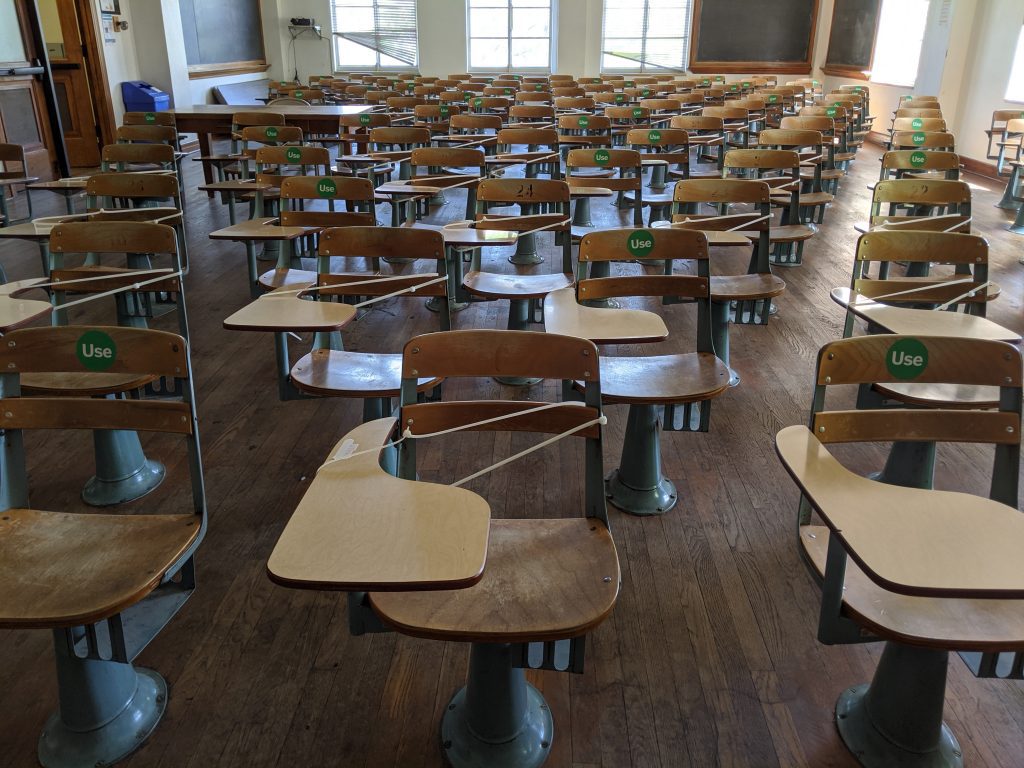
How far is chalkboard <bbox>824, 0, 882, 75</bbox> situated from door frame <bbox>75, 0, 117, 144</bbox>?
11607mm

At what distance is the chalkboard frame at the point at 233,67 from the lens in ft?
39.0

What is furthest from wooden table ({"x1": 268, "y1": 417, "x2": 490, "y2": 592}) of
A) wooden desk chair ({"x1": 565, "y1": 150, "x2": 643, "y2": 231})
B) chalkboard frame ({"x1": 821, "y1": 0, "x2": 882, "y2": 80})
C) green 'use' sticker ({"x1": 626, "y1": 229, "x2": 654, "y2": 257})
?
chalkboard frame ({"x1": 821, "y1": 0, "x2": 882, "y2": 80})

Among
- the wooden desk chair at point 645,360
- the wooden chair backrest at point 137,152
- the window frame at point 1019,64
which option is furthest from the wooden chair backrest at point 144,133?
the window frame at point 1019,64

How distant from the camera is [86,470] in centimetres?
286

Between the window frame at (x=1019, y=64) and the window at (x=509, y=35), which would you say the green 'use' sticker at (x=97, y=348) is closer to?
the window frame at (x=1019, y=64)

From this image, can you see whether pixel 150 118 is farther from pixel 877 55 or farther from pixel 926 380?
pixel 877 55

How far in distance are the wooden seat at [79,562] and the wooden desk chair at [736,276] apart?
2232 millimetres

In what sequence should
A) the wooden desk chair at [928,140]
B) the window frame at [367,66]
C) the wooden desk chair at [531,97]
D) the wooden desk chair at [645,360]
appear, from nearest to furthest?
1. the wooden desk chair at [645,360]
2. the wooden desk chair at [928,140]
3. the wooden desk chair at [531,97]
4. the window frame at [367,66]

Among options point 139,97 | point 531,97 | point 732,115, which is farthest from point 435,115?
point 139,97

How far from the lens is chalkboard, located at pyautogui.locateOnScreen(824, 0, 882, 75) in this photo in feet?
44.0

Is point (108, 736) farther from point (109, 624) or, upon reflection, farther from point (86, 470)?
point (86, 470)

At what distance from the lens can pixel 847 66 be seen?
1423cm

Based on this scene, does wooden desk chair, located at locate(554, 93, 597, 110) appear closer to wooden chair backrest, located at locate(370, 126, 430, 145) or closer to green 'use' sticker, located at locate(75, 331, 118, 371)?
wooden chair backrest, located at locate(370, 126, 430, 145)

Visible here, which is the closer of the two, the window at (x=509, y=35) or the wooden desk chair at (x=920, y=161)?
the wooden desk chair at (x=920, y=161)
